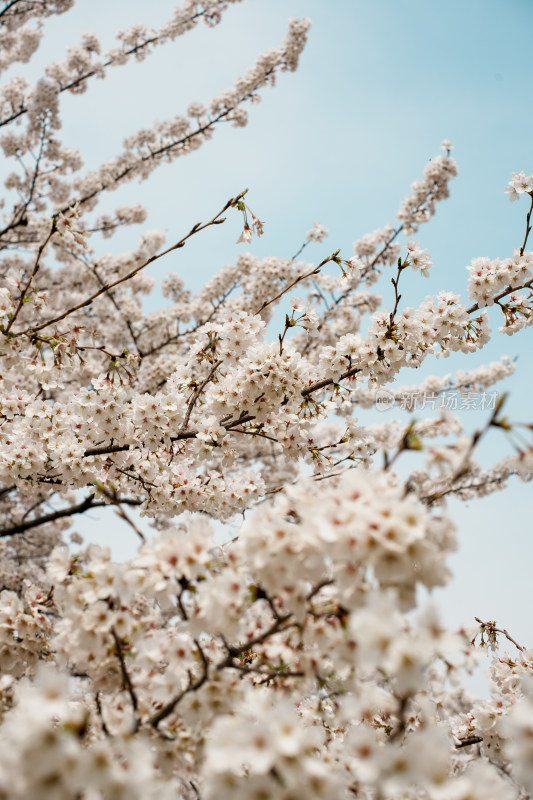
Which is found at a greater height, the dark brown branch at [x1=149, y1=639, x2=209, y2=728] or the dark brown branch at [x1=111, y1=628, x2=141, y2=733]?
the dark brown branch at [x1=111, y1=628, x2=141, y2=733]

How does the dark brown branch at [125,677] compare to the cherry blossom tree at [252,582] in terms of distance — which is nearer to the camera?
the cherry blossom tree at [252,582]

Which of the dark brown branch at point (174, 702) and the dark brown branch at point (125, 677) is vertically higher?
the dark brown branch at point (125, 677)

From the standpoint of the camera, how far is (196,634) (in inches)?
81.5

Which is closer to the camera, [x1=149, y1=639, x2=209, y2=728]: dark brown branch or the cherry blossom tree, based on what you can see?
the cherry blossom tree

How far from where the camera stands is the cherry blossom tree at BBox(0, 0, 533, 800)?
5.07ft

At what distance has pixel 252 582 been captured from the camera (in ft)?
6.94

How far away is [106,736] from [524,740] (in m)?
1.67

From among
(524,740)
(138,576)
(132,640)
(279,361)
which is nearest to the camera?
(524,740)

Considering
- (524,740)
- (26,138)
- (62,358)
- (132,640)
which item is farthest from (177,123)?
(524,740)

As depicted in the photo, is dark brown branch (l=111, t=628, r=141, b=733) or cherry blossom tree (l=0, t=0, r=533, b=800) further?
dark brown branch (l=111, t=628, r=141, b=733)

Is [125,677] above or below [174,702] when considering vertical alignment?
above

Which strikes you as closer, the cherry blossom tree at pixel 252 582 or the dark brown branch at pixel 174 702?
the cherry blossom tree at pixel 252 582

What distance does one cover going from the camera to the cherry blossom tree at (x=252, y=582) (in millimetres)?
1545

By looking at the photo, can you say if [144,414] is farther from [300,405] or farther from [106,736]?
[106,736]
